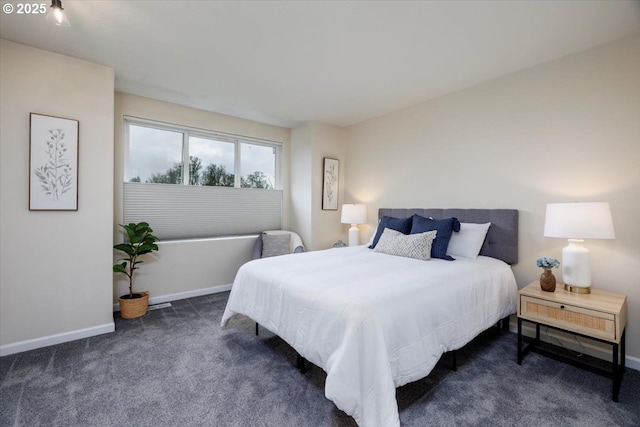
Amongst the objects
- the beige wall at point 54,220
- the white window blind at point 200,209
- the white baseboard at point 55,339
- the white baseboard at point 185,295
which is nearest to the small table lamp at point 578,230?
the white window blind at point 200,209

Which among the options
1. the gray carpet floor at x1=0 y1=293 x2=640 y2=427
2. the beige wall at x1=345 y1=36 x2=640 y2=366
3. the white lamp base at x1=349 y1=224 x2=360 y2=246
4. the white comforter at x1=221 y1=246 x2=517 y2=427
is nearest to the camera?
the white comforter at x1=221 y1=246 x2=517 y2=427

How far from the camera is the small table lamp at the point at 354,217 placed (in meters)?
4.11

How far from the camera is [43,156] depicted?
242 cm

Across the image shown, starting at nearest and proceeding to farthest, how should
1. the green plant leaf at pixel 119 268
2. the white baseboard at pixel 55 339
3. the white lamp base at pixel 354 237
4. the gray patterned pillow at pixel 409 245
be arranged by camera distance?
the white baseboard at pixel 55 339, the gray patterned pillow at pixel 409 245, the green plant leaf at pixel 119 268, the white lamp base at pixel 354 237

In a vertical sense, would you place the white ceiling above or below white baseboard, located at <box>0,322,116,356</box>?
above

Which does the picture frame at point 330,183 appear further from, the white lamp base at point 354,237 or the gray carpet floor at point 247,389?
the gray carpet floor at point 247,389

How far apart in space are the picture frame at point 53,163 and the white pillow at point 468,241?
3.69m

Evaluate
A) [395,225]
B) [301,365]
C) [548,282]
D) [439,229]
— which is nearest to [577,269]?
[548,282]

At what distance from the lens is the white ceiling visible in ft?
6.27

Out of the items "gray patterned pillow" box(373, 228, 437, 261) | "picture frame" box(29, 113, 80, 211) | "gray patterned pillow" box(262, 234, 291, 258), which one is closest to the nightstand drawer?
"gray patterned pillow" box(373, 228, 437, 261)

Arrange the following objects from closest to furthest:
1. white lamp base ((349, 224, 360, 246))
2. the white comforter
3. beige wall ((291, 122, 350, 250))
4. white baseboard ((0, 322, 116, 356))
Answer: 1. the white comforter
2. white baseboard ((0, 322, 116, 356))
3. white lamp base ((349, 224, 360, 246))
4. beige wall ((291, 122, 350, 250))

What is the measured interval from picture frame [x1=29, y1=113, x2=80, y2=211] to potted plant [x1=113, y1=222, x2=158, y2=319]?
0.62 meters

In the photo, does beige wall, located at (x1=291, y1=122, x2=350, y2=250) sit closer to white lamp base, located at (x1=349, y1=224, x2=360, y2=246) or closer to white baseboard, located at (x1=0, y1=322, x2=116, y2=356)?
white lamp base, located at (x1=349, y1=224, x2=360, y2=246)

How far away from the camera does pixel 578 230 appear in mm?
2020
